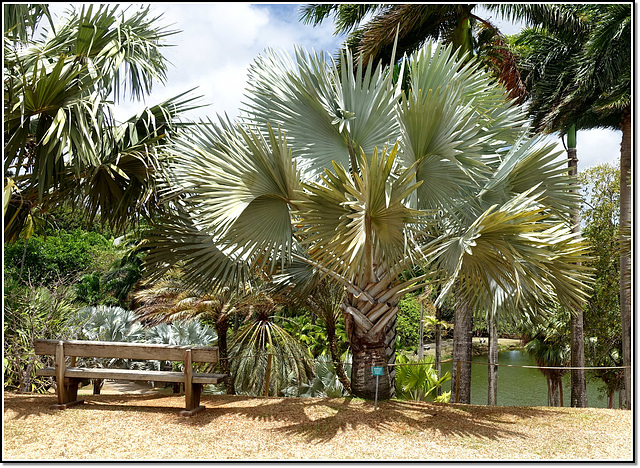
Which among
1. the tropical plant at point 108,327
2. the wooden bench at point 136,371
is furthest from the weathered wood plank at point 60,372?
the tropical plant at point 108,327

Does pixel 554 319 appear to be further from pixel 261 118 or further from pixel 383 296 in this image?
pixel 261 118

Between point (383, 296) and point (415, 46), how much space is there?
6.11 meters

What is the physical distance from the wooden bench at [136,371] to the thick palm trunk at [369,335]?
1.69 meters

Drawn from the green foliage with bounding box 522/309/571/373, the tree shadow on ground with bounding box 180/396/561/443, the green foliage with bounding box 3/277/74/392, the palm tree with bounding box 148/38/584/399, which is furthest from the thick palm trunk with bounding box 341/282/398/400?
the green foliage with bounding box 522/309/571/373

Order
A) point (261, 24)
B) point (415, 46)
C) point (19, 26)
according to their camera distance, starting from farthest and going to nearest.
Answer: point (415, 46)
point (261, 24)
point (19, 26)

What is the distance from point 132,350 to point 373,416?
2869 mm

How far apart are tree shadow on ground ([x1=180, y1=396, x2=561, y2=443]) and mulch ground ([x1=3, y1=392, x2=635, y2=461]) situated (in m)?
0.01

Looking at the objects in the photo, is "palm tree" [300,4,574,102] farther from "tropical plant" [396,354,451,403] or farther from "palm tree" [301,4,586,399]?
"tropical plant" [396,354,451,403]

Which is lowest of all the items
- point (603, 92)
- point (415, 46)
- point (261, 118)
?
point (261, 118)

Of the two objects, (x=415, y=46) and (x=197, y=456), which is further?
(x=415, y=46)

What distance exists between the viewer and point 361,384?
6.50 metres

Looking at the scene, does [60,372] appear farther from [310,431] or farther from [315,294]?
[315,294]

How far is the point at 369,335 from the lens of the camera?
6.25 m

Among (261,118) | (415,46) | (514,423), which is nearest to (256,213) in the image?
(261,118)
